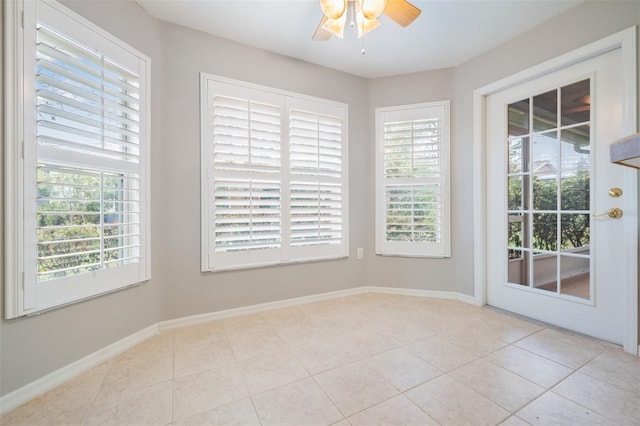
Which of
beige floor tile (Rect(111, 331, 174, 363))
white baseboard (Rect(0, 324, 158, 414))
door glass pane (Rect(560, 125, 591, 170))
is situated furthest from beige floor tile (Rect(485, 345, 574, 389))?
white baseboard (Rect(0, 324, 158, 414))

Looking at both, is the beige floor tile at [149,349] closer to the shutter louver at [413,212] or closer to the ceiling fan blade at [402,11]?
the shutter louver at [413,212]

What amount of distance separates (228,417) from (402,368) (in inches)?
39.5

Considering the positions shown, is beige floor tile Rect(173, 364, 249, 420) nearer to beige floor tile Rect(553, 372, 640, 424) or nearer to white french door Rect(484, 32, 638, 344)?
beige floor tile Rect(553, 372, 640, 424)

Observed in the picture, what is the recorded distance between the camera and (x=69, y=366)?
5.25 feet

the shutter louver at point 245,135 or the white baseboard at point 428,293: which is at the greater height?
the shutter louver at point 245,135

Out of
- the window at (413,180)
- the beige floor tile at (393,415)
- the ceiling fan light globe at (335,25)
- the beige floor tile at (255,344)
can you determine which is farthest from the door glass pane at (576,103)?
the beige floor tile at (255,344)

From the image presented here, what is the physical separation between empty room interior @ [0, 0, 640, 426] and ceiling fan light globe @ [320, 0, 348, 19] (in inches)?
0.5

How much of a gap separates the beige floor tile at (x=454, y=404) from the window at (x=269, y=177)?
1625mm

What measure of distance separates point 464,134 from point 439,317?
1.86m

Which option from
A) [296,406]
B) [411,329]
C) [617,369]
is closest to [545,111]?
[617,369]

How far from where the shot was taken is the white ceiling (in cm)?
Answer: 204

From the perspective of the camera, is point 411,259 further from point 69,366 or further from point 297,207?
point 69,366

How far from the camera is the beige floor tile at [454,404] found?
49.0 inches

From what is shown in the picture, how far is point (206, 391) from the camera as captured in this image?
146cm
